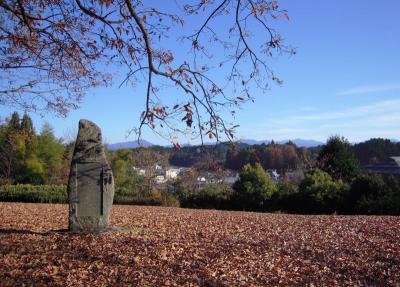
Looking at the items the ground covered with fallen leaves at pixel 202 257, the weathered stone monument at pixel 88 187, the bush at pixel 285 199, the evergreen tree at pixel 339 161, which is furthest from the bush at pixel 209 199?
the weathered stone monument at pixel 88 187

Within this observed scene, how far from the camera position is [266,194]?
2150 cm

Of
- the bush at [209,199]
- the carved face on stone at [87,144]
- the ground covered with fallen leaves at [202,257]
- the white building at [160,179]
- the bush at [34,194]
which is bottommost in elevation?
the ground covered with fallen leaves at [202,257]

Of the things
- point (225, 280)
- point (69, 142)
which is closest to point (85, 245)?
point (225, 280)

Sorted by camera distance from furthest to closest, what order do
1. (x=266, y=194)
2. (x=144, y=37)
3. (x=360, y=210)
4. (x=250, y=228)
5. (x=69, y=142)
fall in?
(x=69, y=142) < (x=266, y=194) < (x=360, y=210) < (x=250, y=228) < (x=144, y=37)

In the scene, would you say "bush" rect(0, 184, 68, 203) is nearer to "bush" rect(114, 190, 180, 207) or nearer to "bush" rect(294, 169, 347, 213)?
"bush" rect(114, 190, 180, 207)

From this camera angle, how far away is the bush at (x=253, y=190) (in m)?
21.5

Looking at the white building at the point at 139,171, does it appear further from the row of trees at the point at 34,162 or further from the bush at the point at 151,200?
the bush at the point at 151,200

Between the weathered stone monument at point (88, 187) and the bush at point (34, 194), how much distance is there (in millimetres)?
13170

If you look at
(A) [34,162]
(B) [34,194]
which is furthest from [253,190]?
(A) [34,162]

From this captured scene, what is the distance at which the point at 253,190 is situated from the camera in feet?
70.9

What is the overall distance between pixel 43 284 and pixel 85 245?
2.17 m

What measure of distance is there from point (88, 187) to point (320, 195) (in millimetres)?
12593

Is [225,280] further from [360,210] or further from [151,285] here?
[360,210]

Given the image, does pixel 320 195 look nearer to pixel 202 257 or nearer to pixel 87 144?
pixel 87 144
